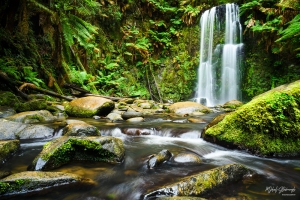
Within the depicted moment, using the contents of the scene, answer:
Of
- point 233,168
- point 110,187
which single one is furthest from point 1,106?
point 233,168

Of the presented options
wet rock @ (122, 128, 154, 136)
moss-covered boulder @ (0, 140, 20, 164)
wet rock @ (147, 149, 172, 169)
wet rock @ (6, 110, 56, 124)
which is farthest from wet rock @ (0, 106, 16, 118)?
wet rock @ (147, 149, 172, 169)

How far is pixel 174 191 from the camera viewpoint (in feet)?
7.02

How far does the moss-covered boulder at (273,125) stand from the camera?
3395mm

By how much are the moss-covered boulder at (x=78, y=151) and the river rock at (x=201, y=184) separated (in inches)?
45.6

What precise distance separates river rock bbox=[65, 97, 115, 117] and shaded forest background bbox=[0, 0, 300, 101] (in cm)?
148

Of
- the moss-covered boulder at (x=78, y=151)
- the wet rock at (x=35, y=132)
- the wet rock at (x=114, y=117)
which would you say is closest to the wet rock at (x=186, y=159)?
the moss-covered boulder at (x=78, y=151)

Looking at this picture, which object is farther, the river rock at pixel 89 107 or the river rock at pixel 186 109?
the river rock at pixel 186 109

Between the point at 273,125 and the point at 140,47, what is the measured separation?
11.9m

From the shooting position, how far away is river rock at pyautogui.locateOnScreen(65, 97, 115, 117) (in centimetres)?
679

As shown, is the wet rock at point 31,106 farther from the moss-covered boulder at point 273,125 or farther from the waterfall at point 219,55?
the waterfall at point 219,55

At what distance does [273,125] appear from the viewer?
340cm

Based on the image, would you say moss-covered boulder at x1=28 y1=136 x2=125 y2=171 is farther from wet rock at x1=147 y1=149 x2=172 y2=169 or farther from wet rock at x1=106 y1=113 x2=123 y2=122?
wet rock at x1=106 y1=113 x2=123 y2=122

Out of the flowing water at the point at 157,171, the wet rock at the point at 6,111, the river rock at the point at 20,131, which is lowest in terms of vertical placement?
the flowing water at the point at 157,171

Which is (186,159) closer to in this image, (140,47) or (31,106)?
(31,106)
